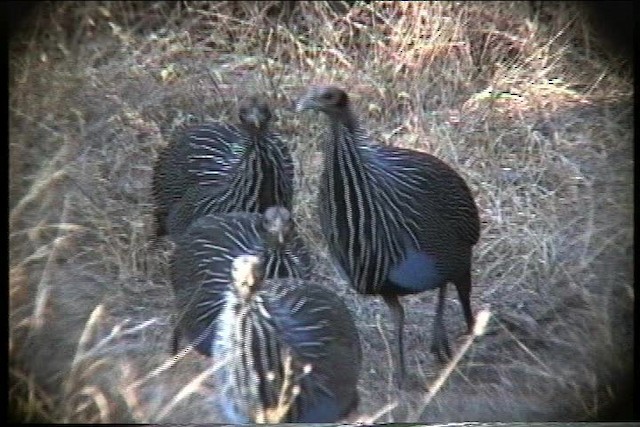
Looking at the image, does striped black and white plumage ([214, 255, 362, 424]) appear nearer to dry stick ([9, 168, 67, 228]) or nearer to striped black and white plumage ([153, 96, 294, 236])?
striped black and white plumage ([153, 96, 294, 236])

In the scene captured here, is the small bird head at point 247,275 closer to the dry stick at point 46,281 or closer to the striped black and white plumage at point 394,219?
the striped black and white plumage at point 394,219

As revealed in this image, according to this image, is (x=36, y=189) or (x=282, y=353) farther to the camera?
(x=36, y=189)

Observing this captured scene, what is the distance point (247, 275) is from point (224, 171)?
28 centimetres

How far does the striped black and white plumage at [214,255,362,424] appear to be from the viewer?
2.16 meters

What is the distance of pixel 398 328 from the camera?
2201mm

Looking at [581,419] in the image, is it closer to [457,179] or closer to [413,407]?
[413,407]

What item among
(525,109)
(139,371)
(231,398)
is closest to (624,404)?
(525,109)

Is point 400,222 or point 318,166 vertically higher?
point 318,166

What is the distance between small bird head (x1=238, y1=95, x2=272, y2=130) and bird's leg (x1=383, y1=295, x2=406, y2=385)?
1.84ft

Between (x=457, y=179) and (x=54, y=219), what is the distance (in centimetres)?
107

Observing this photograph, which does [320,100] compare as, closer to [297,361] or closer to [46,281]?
[297,361]

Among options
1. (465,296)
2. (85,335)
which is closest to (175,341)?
(85,335)

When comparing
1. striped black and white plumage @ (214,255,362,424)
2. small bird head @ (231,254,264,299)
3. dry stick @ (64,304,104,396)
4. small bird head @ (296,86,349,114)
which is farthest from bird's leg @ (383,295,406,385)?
dry stick @ (64,304,104,396)

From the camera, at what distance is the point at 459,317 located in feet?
7.20
